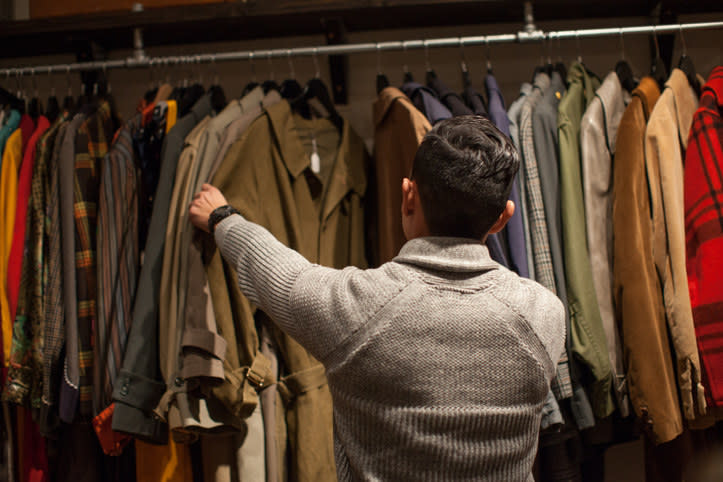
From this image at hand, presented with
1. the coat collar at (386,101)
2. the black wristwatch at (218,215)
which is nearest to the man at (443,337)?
the black wristwatch at (218,215)

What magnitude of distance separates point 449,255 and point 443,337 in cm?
11

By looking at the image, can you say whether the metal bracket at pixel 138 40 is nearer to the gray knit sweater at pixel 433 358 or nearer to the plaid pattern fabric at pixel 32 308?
the plaid pattern fabric at pixel 32 308

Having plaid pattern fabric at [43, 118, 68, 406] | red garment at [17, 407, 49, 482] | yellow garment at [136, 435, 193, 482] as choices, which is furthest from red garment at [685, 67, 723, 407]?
red garment at [17, 407, 49, 482]

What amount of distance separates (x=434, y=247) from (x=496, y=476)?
0.32m

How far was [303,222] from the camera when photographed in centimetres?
128

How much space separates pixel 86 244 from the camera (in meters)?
1.24

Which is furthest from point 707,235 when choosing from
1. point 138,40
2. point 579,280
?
point 138,40

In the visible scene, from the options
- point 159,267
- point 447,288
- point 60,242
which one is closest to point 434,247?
point 447,288

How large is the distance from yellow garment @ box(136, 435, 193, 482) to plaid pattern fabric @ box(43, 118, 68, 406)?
23 cm

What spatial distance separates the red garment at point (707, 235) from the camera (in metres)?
1.12

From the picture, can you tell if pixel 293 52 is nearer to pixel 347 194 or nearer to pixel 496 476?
pixel 347 194

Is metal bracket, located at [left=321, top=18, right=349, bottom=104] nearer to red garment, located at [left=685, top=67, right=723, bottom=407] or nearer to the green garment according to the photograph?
the green garment

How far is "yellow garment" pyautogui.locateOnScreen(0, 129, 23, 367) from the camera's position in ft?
4.22

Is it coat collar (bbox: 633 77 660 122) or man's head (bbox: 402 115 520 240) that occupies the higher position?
coat collar (bbox: 633 77 660 122)
